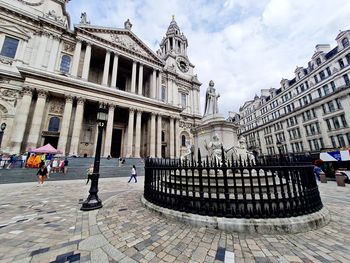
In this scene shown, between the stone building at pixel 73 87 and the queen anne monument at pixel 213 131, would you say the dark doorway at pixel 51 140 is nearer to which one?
the stone building at pixel 73 87

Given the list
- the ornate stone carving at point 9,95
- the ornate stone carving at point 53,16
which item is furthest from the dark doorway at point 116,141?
the ornate stone carving at point 53,16

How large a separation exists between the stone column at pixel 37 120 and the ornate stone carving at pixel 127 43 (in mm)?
15788

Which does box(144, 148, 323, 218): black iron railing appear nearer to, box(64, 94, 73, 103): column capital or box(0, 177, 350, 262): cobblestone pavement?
box(0, 177, 350, 262): cobblestone pavement

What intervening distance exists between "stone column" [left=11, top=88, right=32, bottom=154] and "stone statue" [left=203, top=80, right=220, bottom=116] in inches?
786

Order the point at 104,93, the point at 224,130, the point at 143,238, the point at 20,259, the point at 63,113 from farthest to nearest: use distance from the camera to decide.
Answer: the point at 104,93, the point at 63,113, the point at 224,130, the point at 143,238, the point at 20,259

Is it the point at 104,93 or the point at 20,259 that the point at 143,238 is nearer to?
the point at 20,259

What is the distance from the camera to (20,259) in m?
2.33

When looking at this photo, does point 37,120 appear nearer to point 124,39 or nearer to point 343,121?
point 124,39

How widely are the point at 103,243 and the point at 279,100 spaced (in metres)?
45.5

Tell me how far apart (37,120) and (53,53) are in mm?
11494

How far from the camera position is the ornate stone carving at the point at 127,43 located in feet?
89.2

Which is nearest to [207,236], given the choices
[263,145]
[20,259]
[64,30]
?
[20,259]

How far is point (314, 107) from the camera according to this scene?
27891 mm

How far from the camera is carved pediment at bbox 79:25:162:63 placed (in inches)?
988
